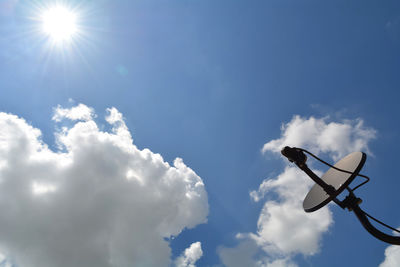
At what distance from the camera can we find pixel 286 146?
8.82 meters

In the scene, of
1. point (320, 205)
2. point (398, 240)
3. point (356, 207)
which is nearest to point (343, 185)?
point (356, 207)

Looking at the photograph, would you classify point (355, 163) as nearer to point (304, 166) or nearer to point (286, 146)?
point (304, 166)

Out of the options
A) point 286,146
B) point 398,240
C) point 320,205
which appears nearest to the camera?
point 398,240

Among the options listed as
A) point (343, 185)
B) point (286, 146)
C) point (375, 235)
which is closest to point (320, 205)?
point (343, 185)

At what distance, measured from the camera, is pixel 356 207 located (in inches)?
326

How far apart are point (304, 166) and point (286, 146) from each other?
3.44 feet

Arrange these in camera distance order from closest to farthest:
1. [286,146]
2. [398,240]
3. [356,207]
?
1. [398,240]
2. [356,207]
3. [286,146]

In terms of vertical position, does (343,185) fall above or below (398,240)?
above

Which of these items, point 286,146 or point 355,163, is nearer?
point 286,146

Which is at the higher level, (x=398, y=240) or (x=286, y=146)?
(x=286, y=146)

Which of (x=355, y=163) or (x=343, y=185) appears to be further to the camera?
(x=355, y=163)

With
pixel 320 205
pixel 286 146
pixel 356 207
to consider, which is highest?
pixel 286 146

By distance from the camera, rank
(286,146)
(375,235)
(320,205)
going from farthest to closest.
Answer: (320,205) → (286,146) → (375,235)

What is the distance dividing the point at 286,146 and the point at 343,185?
2749 mm
